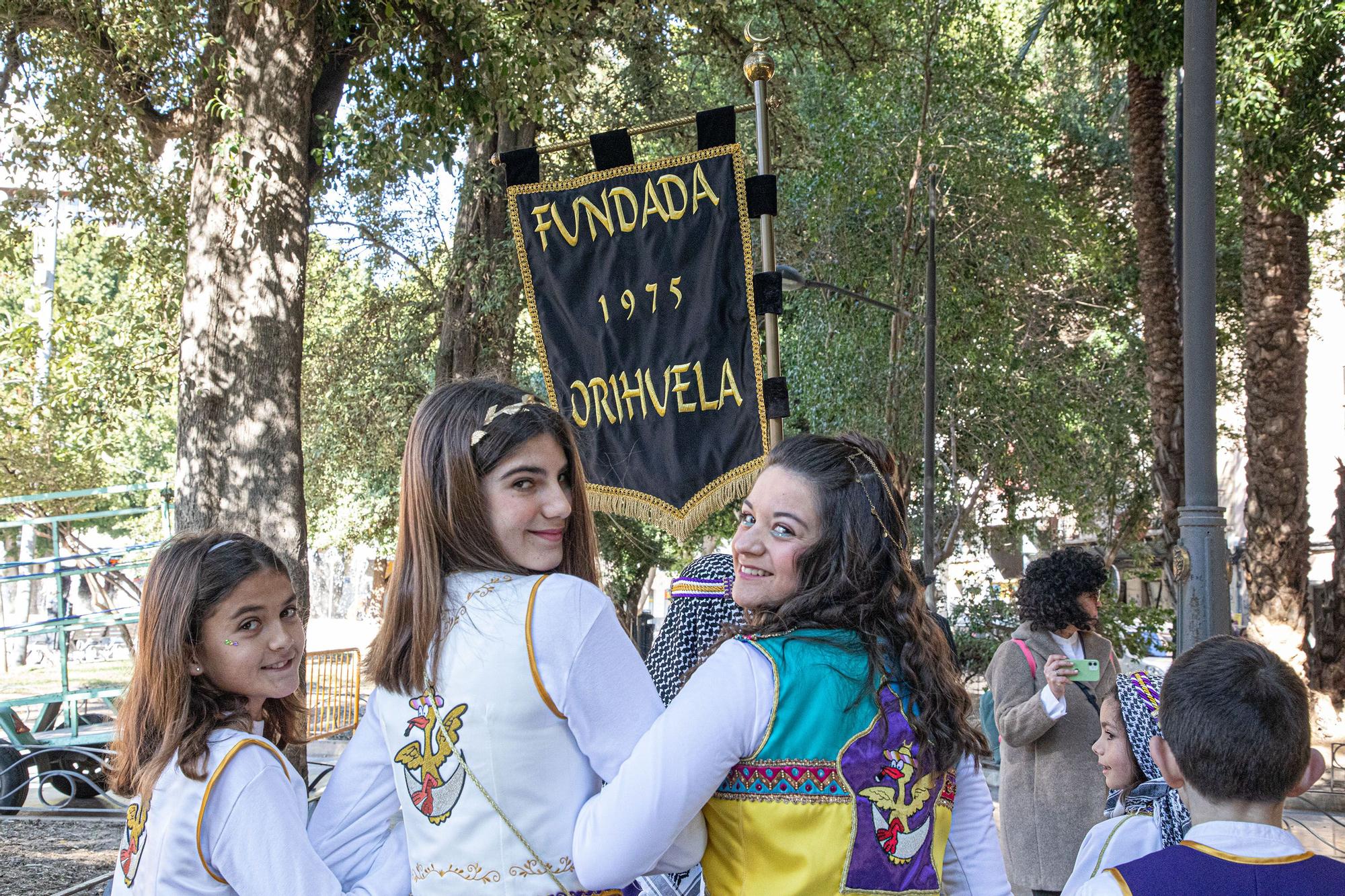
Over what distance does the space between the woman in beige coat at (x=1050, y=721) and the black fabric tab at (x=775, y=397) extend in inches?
47.3

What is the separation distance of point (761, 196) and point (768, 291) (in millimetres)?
379

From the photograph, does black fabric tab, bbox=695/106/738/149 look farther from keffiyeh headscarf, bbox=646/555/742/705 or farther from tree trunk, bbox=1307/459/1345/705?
tree trunk, bbox=1307/459/1345/705

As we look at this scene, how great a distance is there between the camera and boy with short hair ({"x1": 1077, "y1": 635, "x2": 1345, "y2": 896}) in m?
1.83

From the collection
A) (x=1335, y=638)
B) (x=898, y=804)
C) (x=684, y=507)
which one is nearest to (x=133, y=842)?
(x=898, y=804)

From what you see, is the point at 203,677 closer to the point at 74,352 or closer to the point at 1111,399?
the point at 74,352

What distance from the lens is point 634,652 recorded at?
1.78m

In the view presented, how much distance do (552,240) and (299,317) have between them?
220 cm

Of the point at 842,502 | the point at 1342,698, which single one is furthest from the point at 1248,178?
the point at 842,502

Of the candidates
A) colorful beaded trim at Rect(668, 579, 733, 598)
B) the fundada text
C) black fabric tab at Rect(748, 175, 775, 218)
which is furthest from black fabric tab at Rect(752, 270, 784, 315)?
colorful beaded trim at Rect(668, 579, 733, 598)

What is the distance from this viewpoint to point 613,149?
15.3 ft

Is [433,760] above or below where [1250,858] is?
above

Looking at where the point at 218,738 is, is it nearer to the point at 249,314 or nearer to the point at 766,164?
the point at 766,164

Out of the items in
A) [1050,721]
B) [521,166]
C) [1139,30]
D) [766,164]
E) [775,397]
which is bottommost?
[1050,721]

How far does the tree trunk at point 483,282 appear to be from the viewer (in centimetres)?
1075
